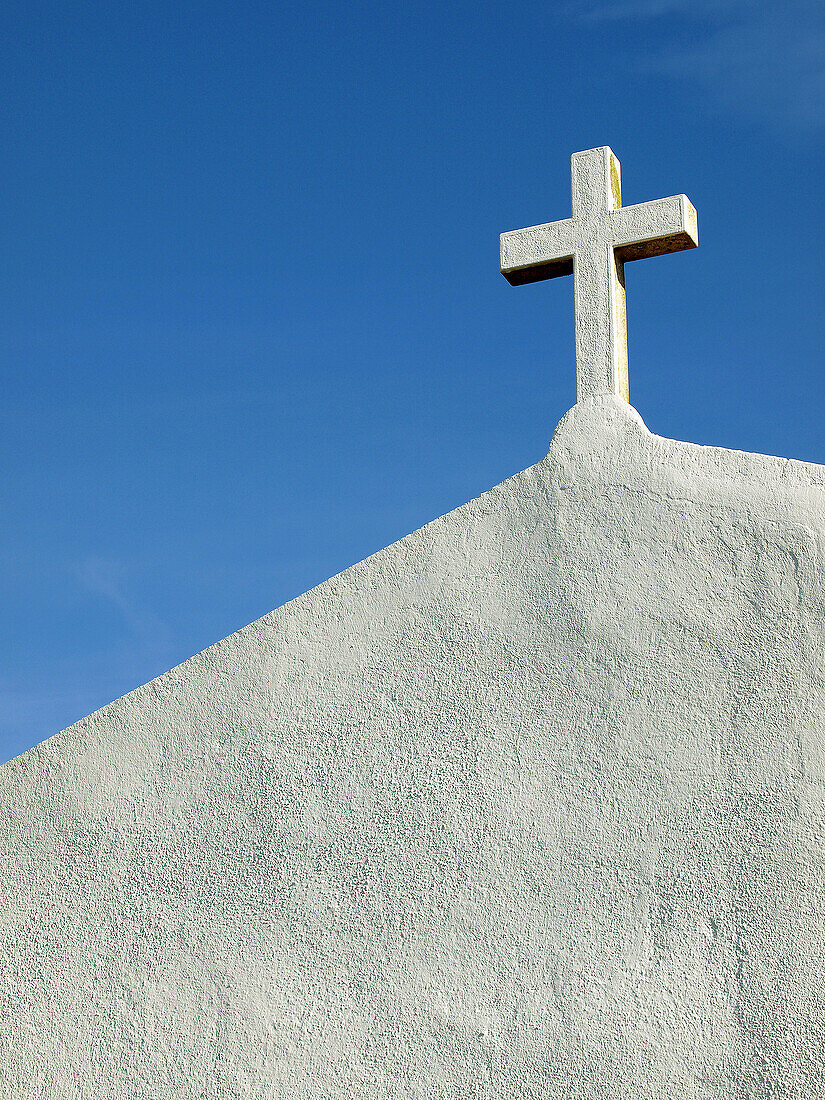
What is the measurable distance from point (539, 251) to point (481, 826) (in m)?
2.32

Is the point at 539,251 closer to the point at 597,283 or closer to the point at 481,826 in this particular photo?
the point at 597,283

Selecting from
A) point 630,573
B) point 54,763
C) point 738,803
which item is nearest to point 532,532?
point 630,573

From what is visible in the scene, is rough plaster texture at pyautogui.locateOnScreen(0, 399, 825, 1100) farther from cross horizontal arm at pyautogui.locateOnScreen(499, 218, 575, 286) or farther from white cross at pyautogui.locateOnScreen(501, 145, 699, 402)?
cross horizontal arm at pyautogui.locateOnScreen(499, 218, 575, 286)

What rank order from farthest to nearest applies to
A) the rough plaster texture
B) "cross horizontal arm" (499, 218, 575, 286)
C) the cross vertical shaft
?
"cross horizontal arm" (499, 218, 575, 286), the cross vertical shaft, the rough plaster texture

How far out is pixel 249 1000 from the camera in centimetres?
405

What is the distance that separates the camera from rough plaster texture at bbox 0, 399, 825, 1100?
12.1 feet

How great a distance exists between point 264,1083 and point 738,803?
1872 mm

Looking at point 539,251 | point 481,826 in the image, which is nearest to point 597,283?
point 539,251

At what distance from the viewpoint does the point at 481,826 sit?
398 centimetres

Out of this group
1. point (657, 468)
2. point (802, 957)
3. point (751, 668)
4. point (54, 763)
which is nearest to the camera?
point (802, 957)

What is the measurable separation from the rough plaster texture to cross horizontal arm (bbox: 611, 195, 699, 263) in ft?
2.44

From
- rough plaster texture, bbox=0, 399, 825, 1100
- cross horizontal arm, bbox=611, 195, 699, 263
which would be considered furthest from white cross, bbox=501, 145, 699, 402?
rough plaster texture, bbox=0, 399, 825, 1100

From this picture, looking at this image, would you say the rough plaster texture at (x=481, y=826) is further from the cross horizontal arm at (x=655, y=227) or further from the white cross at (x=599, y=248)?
the cross horizontal arm at (x=655, y=227)

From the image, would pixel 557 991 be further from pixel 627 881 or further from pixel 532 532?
pixel 532 532
